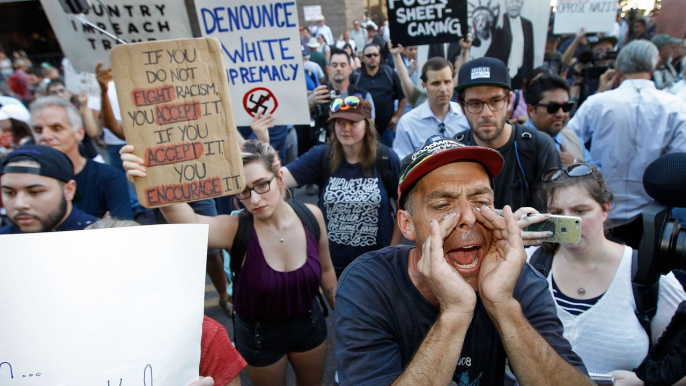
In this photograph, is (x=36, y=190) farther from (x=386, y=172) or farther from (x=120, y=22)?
(x=386, y=172)

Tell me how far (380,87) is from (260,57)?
3.48 m

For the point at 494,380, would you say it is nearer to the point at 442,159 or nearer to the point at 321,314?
the point at 442,159

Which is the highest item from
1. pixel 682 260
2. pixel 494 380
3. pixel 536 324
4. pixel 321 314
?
pixel 682 260

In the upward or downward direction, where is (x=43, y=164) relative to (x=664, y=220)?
upward

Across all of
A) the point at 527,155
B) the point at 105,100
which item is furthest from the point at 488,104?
the point at 105,100

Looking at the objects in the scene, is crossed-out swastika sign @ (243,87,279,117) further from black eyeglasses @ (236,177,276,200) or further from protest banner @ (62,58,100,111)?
protest banner @ (62,58,100,111)

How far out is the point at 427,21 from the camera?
450 centimetres

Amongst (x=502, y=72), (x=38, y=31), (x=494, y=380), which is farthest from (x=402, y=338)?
(x=38, y=31)

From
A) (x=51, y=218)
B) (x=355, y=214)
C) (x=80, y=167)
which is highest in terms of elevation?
(x=80, y=167)

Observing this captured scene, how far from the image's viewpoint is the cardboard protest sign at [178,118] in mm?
1948

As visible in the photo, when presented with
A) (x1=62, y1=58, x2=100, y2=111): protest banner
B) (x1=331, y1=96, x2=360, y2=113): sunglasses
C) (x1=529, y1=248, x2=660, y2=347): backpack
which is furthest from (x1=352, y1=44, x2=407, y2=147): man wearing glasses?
(x1=529, y1=248, x2=660, y2=347): backpack

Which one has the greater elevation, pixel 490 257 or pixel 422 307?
pixel 490 257

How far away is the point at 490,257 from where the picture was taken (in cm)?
135

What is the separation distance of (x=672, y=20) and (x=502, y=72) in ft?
19.7
